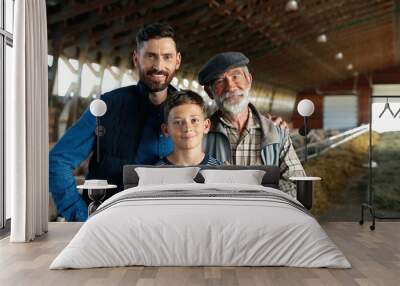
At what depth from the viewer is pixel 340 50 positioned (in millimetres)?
7508

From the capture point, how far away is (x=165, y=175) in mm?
6855

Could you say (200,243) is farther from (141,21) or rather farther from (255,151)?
(141,21)

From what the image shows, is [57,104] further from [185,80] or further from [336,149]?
[336,149]

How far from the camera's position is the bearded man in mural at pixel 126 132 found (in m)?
7.31

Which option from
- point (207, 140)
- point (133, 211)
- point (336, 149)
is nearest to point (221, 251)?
point (133, 211)

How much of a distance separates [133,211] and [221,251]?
76 cm

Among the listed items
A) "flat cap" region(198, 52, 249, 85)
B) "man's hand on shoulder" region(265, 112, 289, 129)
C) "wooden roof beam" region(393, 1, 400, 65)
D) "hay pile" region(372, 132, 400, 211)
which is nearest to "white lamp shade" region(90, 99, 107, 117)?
"flat cap" region(198, 52, 249, 85)

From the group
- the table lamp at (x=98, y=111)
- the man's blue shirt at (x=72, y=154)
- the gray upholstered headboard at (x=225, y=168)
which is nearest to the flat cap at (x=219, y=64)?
the man's blue shirt at (x=72, y=154)

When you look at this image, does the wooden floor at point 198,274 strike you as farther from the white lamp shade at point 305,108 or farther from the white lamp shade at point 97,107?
the white lamp shade at point 305,108

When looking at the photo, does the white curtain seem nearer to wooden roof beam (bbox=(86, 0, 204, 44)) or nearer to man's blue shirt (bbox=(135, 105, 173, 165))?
wooden roof beam (bbox=(86, 0, 204, 44))

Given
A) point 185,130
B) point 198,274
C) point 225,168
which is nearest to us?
point 198,274

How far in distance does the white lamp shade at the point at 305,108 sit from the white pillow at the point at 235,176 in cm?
95

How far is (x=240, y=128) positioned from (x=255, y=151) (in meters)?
0.32

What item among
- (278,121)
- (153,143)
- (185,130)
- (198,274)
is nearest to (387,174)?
(278,121)
